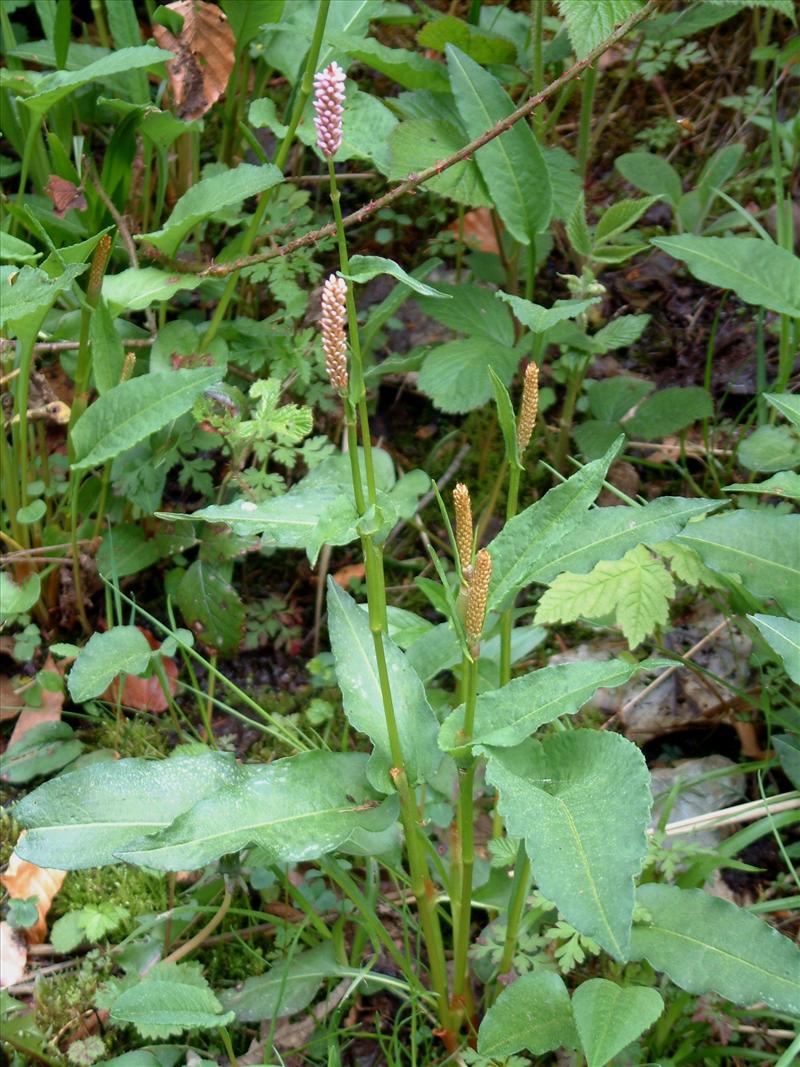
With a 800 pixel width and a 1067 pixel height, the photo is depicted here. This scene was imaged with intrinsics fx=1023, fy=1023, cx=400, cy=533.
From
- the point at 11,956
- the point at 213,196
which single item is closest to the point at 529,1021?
the point at 11,956

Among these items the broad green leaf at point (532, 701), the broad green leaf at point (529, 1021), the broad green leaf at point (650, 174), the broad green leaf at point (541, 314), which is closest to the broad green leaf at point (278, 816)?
the broad green leaf at point (532, 701)

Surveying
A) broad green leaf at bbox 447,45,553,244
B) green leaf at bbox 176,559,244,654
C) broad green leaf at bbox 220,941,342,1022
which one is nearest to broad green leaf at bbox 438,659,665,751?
broad green leaf at bbox 220,941,342,1022

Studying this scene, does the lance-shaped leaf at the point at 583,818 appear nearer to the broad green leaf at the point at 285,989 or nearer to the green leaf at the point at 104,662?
the broad green leaf at the point at 285,989

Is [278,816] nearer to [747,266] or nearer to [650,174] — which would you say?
[747,266]

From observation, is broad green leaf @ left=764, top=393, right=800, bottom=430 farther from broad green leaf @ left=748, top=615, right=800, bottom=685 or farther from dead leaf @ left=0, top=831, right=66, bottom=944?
dead leaf @ left=0, top=831, right=66, bottom=944

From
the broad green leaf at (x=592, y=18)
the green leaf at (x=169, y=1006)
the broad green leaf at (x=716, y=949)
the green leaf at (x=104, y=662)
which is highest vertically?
the broad green leaf at (x=592, y=18)

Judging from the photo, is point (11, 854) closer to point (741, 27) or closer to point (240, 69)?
point (240, 69)

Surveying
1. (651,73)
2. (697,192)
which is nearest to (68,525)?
(697,192)
